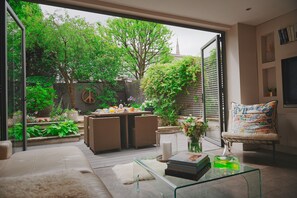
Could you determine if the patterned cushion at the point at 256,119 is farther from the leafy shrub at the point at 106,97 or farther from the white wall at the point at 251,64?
the leafy shrub at the point at 106,97

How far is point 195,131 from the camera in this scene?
1963mm

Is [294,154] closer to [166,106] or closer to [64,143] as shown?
[166,106]

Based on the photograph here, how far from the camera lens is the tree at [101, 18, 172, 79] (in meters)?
9.68

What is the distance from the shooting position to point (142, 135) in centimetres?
409

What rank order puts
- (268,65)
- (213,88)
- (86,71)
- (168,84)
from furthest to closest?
1. (86,71)
2. (168,84)
3. (213,88)
4. (268,65)

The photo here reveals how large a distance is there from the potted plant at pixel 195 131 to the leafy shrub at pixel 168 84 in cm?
419

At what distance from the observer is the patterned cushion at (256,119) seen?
10.0 ft

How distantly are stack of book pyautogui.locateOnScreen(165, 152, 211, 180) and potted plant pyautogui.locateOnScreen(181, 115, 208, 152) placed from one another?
35 centimetres

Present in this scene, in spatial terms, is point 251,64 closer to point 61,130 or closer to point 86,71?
point 61,130

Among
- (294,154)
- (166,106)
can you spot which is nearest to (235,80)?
(294,154)

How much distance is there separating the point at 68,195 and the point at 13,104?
2.31m

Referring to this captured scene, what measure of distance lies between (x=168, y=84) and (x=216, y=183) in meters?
4.59

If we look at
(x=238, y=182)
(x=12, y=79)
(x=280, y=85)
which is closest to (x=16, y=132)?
(x=12, y=79)

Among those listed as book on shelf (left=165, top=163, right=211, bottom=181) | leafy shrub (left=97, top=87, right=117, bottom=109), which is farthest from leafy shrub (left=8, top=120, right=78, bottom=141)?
book on shelf (left=165, top=163, right=211, bottom=181)
